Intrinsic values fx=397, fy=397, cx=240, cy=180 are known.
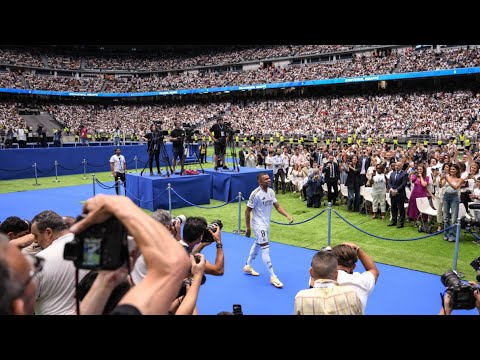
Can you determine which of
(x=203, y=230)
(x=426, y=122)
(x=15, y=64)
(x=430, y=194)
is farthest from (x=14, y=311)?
(x=15, y=64)

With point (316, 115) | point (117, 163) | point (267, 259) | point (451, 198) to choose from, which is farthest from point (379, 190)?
point (316, 115)

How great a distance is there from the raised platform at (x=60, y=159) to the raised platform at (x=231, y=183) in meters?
8.55

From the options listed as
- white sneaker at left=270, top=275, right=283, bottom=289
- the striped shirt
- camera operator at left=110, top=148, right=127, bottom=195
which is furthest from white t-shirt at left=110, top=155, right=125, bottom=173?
the striped shirt

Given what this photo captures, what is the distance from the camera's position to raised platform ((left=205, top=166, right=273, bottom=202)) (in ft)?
51.9

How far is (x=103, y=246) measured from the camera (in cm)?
160

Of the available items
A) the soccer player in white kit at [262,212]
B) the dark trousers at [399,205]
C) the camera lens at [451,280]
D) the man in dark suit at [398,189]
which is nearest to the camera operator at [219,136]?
the man in dark suit at [398,189]

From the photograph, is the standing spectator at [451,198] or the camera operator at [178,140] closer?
the standing spectator at [451,198]

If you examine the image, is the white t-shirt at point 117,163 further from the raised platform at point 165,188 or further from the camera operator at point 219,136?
the camera operator at point 219,136

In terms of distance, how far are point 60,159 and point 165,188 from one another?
1301 cm

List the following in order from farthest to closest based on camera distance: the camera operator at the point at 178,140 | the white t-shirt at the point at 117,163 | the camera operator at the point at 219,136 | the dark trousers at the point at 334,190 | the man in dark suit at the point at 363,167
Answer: the camera operator at the point at 219,136 → the white t-shirt at the point at 117,163 → the camera operator at the point at 178,140 → the dark trousers at the point at 334,190 → the man in dark suit at the point at 363,167

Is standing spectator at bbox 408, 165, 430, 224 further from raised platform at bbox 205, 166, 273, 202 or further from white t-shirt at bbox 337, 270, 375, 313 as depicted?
white t-shirt at bbox 337, 270, 375, 313

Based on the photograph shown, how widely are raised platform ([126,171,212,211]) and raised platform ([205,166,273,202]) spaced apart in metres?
0.62

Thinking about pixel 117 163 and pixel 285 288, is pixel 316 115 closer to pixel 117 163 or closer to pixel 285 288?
pixel 117 163

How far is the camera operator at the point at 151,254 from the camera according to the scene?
4.93 ft
